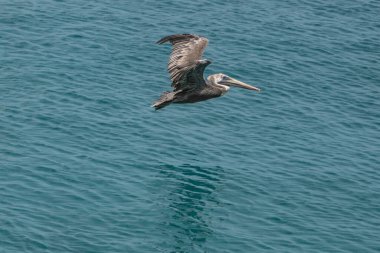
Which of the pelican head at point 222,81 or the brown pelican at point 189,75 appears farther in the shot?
the pelican head at point 222,81

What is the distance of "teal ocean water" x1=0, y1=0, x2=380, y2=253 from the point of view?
1722 inches

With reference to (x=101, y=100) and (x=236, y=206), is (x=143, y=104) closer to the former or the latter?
(x=101, y=100)

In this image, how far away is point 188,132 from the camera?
53.5 metres

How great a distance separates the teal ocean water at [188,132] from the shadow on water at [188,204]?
0.10 meters

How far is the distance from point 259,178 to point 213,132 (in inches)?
222

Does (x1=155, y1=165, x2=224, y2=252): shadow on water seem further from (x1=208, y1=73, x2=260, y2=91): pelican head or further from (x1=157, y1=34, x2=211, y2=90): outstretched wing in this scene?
(x1=157, y1=34, x2=211, y2=90): outstretched wing

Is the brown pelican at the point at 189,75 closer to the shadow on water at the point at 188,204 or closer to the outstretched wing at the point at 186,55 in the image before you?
the outstretched wing at the point at 186,55

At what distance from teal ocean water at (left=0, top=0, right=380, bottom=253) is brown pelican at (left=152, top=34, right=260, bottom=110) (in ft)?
25.4

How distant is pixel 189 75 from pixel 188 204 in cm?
1131

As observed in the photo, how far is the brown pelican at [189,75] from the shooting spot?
3534 centimetres

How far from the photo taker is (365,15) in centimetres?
7381

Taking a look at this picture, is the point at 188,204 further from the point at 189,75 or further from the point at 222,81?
the point at 189,75

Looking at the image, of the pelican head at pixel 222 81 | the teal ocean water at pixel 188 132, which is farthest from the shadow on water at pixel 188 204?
the pelican head at pixel 222 81

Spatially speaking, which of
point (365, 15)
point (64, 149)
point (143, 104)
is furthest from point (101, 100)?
point (365, 15)
